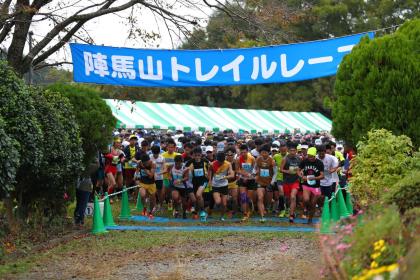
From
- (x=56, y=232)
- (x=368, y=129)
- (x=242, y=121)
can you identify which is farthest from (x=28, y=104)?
(x=242, y=121)

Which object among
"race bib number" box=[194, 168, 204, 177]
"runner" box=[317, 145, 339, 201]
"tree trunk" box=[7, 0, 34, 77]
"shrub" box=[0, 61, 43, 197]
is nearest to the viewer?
"shrub" box=[0, 61, 43, 197]

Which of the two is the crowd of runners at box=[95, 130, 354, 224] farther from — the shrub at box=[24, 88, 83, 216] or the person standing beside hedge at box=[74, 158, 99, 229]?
the shrub at box=[24, 88, 83, 216]

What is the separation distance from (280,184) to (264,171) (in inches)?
35.3

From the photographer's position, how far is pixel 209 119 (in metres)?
42.9

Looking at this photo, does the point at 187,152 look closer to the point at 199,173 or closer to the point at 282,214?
the point at 199,173

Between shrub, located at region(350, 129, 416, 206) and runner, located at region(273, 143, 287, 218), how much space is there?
5.85 meters

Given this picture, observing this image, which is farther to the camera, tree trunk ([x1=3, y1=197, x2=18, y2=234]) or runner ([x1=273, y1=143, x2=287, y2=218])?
runner ([x1=273, y1=143, x2=287, y2=218])

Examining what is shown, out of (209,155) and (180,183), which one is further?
(209,155)

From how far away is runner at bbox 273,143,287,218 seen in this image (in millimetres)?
18891

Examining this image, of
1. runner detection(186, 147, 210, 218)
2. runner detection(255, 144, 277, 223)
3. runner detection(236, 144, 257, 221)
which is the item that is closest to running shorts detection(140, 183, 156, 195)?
runner detection(186, 147, 210, 218)

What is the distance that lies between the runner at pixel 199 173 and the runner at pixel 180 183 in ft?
0.49

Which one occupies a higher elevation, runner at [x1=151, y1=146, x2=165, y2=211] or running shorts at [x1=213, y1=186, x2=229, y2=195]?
runner at [x1=151, y1=146, x2=165, y2=211]

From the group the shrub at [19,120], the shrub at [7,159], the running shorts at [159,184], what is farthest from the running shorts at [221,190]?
the shrub at [7,159]

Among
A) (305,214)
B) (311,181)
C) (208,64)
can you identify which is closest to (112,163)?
(305,214)
